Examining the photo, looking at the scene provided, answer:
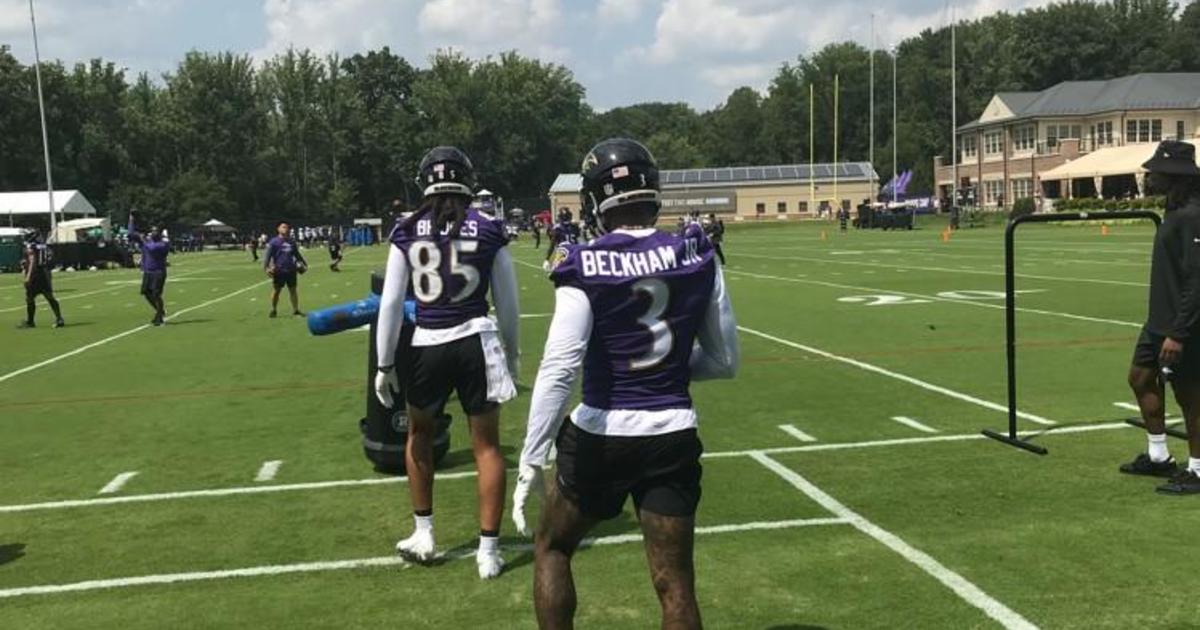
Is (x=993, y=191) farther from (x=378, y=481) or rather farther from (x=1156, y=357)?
(x=378, y=481)

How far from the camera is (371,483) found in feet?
23.4

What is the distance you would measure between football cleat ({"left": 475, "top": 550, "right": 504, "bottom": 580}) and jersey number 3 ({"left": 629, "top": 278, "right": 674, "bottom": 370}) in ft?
7.19

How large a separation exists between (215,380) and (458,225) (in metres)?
8.25

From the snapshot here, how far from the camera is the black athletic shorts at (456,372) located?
5219 millimetres

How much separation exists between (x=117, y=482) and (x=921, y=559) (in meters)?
5.58

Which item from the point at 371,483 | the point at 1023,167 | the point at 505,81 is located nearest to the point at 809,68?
the point at 505,81

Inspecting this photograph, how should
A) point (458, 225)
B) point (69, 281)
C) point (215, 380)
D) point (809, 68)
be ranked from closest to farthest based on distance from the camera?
1. point (458, 225)
2. point (215, 380)
3. point (69, 281)
4. point (809, 68)

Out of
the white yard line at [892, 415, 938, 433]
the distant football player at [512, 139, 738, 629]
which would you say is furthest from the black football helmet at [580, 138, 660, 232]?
the white yard line at [892, 415, 938, 433]

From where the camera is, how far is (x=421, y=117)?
374 ft

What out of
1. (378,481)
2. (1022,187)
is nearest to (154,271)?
(378,481)

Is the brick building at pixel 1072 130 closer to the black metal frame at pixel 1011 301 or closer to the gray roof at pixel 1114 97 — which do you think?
the gray roof at pixel 1114 97

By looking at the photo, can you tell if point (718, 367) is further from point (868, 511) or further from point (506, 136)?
point (506, 136)

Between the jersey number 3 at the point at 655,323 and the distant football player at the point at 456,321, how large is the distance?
1.91m

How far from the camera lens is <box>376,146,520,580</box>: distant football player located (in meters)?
5.22
